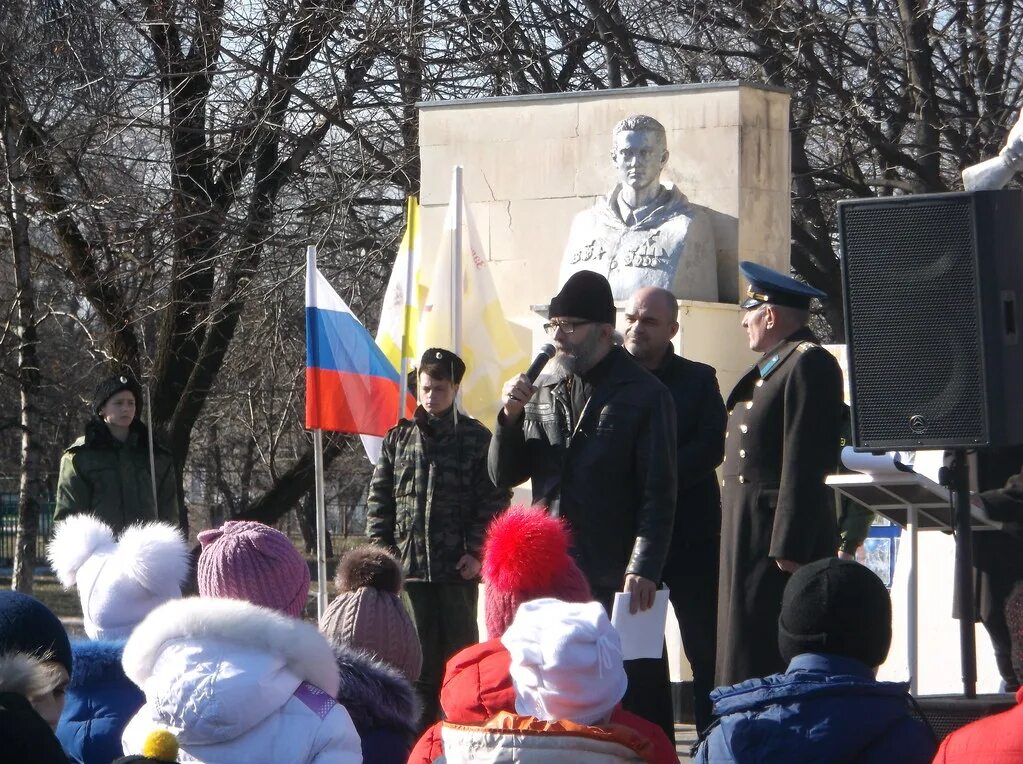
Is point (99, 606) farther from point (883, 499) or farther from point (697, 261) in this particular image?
point (697, 261)

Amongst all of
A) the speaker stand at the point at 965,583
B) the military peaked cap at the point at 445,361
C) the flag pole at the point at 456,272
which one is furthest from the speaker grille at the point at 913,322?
the flag pole at the point at 456,272

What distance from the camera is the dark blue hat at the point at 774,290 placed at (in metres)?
5.64

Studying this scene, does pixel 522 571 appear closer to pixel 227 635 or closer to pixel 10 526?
pixel 227 635

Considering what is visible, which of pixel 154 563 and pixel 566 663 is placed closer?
pixel 566 663

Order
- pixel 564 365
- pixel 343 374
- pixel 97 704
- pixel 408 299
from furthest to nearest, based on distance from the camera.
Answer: pixel 408 299
pixel 343 374
pixel 564 365
pixel 97 704

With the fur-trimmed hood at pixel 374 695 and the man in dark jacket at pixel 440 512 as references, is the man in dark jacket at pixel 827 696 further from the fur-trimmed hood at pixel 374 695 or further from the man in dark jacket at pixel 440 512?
the man in dark jacket at pixel 440 512

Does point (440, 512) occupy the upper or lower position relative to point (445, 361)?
lower

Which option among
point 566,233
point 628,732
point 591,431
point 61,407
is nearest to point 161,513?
point 566,233

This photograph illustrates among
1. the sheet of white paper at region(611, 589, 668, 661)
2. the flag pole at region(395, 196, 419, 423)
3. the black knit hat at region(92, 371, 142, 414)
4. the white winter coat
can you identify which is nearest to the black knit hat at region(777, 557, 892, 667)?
the white winter coat

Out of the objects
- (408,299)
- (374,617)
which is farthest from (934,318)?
(408,299)

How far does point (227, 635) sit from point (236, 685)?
10cm

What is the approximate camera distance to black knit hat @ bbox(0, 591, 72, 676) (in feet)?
9.47

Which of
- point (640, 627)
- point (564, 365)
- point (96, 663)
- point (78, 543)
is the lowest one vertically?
point (640, 627)

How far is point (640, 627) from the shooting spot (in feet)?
Answer: 16.3
